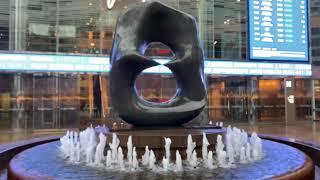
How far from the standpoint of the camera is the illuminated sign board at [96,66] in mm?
20578

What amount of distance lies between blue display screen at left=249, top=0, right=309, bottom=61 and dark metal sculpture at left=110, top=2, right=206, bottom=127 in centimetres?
1561

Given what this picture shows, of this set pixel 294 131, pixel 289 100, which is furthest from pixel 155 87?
pixel 289 100

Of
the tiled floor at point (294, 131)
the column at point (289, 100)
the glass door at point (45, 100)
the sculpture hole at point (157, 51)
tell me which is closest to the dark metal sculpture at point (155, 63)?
the tiled floor at point (294, 131)

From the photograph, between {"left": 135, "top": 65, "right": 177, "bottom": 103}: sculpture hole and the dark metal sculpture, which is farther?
{"left": 135, "top": 65, "right": 177, "bottom": 103}: sculpture hole

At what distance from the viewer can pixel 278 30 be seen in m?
24.2

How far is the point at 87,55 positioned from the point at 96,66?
2.50ft

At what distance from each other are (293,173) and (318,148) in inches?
142

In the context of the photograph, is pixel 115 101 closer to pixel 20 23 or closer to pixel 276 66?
pixel 20 23

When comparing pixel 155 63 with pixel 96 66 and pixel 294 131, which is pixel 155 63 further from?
pixel 96 66

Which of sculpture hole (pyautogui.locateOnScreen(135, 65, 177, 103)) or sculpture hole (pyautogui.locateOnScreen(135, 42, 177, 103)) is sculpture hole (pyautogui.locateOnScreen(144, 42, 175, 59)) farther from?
sculpture hole (pyautogui.locateOnScreen(135, 65, 177, 103))

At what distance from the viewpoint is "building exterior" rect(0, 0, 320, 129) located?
21.9m

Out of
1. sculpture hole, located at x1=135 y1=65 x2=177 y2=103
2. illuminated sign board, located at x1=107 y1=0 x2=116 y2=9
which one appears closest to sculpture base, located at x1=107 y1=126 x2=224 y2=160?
sculpture hole, located at x1=135 y1=65 x2=177 y2=103

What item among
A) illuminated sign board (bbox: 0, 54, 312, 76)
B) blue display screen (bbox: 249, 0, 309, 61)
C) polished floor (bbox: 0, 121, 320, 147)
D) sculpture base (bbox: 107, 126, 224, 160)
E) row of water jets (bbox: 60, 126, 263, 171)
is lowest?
polished floor (bbox: 0, 121, 320, 147)

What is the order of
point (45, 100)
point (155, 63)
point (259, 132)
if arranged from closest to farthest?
1. point (155, 63)
2. point (259, 132)
3. point (45, 100)
